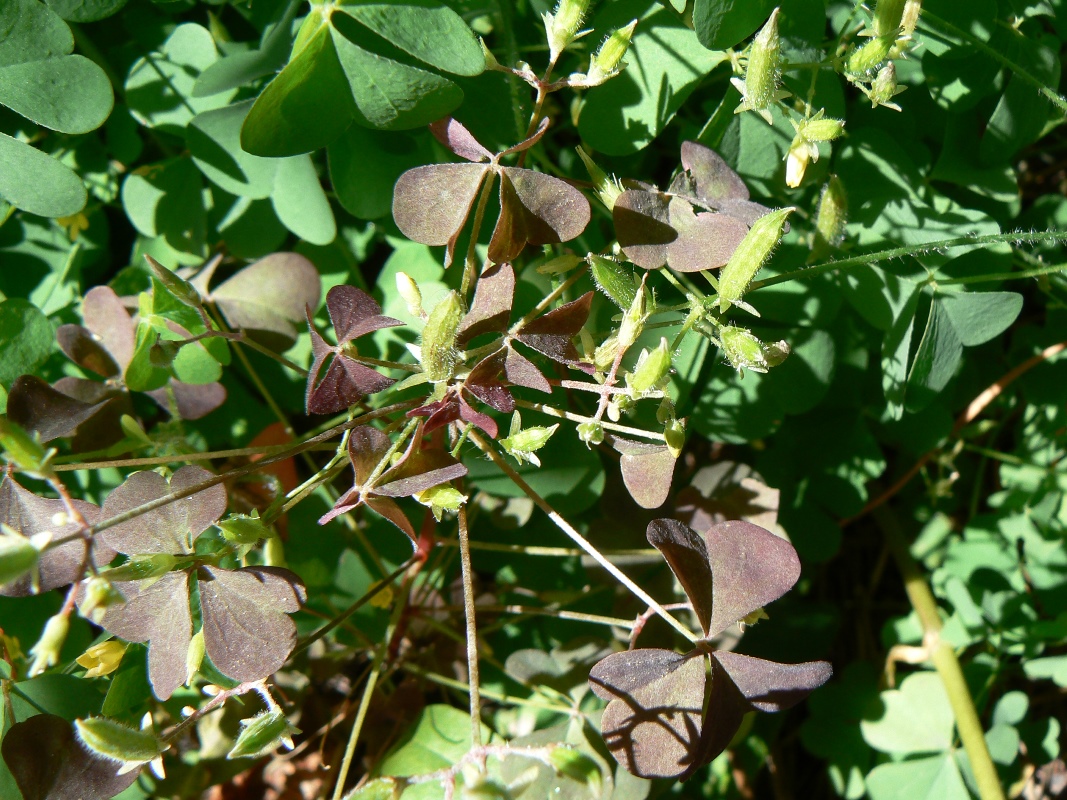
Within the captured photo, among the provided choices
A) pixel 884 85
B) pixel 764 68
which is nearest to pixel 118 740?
pixel 764 68

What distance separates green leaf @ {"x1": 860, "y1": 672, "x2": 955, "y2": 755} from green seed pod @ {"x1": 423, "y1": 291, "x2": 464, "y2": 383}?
130 cm

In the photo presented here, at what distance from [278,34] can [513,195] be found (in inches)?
19.4

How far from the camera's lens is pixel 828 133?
1013mm

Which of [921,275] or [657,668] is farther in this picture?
[921,275]

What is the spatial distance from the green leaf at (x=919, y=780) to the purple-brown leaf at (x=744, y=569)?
33.7 inches

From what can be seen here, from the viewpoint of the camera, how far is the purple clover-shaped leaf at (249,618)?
1026 mm

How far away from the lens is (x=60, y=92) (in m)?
1.14

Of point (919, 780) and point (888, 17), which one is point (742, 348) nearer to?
point (888, 17)

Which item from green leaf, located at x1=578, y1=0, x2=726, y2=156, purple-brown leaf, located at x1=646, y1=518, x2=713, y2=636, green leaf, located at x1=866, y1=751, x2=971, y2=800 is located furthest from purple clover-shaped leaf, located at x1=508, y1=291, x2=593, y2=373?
green leaf, located at x1=866, y1=751, x2=971, y2=800

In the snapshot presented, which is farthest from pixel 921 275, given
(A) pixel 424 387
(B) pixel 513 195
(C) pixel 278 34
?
(C) pixel 278 34

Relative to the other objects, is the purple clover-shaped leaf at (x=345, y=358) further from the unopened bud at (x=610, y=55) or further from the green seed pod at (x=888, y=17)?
the green seed pod at (x=888, y=17)

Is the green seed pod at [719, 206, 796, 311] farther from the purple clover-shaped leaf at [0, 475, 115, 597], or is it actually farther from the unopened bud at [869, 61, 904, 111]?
the purple clover-shaped leaf at [0, 475, 115, 597]

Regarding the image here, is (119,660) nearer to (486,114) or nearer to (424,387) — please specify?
(424,387)

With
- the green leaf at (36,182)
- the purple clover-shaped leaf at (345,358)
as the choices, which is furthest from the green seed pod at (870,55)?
the green leaf at (36,182)
